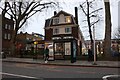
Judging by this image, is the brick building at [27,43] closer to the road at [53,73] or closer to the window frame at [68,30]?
the window frame at [68,30]

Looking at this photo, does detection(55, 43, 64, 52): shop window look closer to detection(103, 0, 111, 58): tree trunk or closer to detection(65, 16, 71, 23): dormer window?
detection(103, 0, 111, 58): tree trunk

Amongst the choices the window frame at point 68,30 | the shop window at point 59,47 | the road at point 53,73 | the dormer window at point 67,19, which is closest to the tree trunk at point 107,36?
the shop window at point 59,47

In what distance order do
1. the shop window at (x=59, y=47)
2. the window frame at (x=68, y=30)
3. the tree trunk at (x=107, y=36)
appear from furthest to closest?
the window frame at (x=68, y=30), the shop window at (x=59, y=47), the tree trunk at (x=107, y=36)

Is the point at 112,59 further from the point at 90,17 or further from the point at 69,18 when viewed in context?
the point at 69,18

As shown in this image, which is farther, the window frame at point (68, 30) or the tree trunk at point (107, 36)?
the window frame at point (68, 30)

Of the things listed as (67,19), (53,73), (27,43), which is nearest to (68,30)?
(67,19)

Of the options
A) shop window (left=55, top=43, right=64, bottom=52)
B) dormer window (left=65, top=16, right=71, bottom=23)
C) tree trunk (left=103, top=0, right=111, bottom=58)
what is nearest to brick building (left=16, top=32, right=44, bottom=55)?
dormer window (left=65, top=16, right=71, bottom=23)

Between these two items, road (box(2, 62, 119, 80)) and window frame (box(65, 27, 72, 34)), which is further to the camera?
window frame (box(65, 27, 72, 34))

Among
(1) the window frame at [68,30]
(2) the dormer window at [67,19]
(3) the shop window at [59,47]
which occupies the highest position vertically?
(2) the dormer window at [67,19]

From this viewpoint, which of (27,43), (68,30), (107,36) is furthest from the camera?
(68,30)

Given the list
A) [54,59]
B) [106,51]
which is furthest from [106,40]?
[54,59]

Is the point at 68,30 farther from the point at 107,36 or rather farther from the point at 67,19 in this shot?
the point at 107,36

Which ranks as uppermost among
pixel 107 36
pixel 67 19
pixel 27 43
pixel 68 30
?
pixel 67 19

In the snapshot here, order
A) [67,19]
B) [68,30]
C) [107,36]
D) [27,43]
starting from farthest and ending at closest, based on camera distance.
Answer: [67,19] → [68,30] → [27,43] → [107,36]
